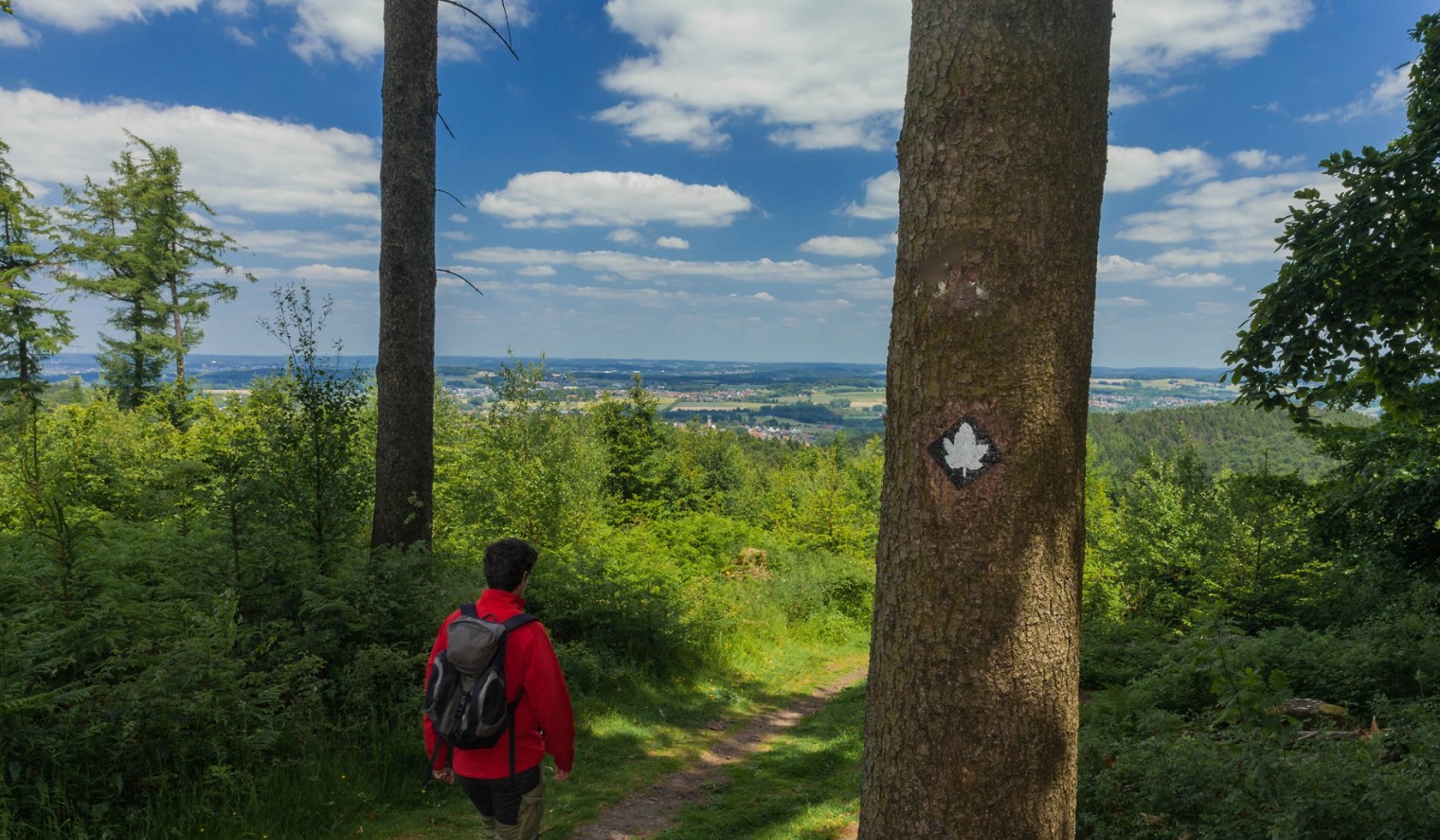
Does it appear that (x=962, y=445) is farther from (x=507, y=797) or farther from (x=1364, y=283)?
(x=1364, y=283)

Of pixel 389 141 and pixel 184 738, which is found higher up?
pixel 389 141

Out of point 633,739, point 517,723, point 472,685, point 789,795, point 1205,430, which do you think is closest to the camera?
point 472,685

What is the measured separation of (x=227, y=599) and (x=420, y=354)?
2.61 m

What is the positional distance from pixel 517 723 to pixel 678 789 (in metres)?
2.94

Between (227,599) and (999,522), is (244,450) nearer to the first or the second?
(227,599)

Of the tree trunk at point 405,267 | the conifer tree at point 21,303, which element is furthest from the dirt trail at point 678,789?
the conifer tree at point 21,303

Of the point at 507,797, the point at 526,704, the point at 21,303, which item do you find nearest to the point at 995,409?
the point at 526,704

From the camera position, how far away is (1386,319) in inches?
235

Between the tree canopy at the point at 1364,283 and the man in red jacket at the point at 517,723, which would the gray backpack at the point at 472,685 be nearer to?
the man in red jacket at the point at 517,723

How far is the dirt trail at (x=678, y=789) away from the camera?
487 cm

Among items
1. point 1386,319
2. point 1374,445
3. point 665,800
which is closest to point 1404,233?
point 1386,319

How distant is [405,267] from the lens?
21.6 ft

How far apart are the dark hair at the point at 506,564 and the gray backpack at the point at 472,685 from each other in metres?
0.17

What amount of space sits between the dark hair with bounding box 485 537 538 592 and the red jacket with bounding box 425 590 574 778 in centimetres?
5
